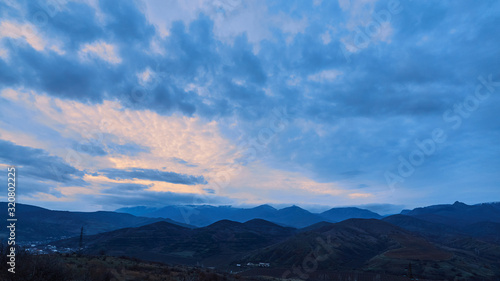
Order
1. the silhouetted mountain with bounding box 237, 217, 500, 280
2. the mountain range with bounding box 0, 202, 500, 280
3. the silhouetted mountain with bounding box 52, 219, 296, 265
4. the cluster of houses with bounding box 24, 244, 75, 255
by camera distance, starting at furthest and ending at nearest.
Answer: the silhouetted mountain with bounding box 52, 219, 296, 265, the mountain range with bounding box 0, 202, 500, 280, the silhouetted mountain with bounding box 237, 217, 500, 280, the cluster of houses with bounding box 24, 244, 75, 255

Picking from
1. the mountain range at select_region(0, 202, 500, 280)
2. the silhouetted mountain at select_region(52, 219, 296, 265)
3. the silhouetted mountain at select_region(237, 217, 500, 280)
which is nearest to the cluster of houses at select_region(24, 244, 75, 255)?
the mountain range at select_region(0, 202, 500, 280)

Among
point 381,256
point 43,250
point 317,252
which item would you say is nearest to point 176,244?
point 317,252

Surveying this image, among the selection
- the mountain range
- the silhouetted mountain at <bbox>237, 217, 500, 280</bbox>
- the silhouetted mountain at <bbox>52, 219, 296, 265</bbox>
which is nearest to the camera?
the silhouetted mountain at <bbox>237, 217, 500, 280</bbox>

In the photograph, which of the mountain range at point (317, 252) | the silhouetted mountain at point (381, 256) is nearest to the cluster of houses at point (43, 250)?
the mountain range at point (317, 252)

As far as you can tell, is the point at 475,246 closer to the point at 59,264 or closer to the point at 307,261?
the point at 307,261

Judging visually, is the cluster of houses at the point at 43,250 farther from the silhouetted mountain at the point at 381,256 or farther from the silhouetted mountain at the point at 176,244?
the silhouetted mountain at the point at 381,256

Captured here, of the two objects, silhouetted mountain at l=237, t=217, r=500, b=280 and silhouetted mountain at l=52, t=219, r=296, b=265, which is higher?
silhouetted mountain at l=237, t=217, r=500, b=280

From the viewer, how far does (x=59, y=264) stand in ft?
42.9

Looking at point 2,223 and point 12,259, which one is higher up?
point 12,259

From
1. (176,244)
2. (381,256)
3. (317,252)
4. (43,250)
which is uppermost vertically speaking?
(43,250)

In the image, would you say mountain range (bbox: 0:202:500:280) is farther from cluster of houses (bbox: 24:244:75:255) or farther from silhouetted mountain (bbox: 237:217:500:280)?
cluster of houses (bbox: 24:244:75:255)

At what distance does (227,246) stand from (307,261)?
236ft

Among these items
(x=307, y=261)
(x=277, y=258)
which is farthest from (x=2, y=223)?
(x=307, y=261)

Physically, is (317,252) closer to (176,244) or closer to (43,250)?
(176,244)
